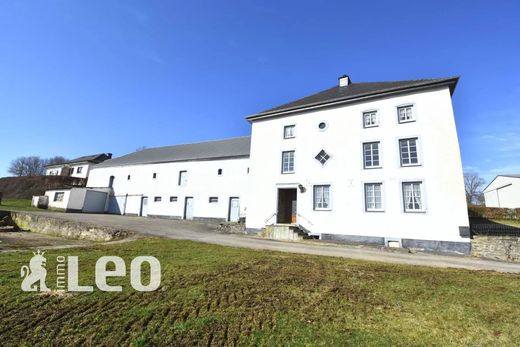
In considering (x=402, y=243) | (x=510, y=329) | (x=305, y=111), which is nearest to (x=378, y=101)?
(x=305, y=111)

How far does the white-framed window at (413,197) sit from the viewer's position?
14246 mm

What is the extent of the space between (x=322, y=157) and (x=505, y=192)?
137ft

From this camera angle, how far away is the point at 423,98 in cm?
1511

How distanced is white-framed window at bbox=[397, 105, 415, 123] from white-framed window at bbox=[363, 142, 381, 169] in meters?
2.03

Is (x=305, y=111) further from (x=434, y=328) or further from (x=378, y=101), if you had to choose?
(x=434, y=328)

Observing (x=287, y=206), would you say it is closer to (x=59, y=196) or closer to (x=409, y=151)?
(x=409, y=151)

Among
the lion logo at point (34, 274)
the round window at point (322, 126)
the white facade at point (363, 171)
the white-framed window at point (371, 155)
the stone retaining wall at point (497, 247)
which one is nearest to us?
the lion logo at point (34, 274)

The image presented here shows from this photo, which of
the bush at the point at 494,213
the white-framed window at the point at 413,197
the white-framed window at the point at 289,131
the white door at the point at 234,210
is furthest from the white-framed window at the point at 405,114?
the bush at the point at 494,213

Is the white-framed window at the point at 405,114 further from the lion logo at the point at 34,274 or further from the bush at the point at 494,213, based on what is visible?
the bush at the point at 494,213

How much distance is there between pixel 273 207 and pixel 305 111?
7.47 m

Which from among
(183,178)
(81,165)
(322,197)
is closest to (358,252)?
(322,197)

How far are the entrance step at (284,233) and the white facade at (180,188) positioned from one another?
6.81m

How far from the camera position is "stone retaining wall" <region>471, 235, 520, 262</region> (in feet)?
38.1

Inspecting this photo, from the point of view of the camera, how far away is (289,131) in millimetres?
19484
